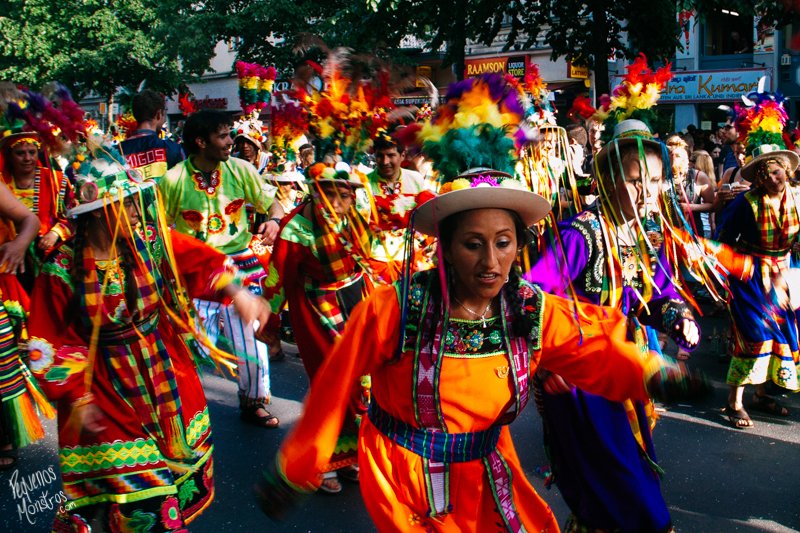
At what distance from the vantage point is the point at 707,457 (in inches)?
195

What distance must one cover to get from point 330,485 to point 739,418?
2893mm

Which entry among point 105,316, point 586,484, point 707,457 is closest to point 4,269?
point 105,316

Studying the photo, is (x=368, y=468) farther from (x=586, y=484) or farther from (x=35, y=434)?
(x=35, y=434)

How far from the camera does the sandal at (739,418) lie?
214 inches

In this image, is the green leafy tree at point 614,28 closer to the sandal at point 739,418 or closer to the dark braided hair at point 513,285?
the sandal at point 739,418

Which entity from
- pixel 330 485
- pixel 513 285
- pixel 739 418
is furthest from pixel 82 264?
pixel 739 418

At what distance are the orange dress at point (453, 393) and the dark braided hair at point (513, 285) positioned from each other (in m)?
0.05

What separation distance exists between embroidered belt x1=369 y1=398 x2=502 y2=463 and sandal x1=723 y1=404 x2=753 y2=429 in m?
3.56

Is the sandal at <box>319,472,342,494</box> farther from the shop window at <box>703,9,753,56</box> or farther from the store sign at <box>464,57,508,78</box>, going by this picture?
the store sign at <box>464,57,508,78</box>

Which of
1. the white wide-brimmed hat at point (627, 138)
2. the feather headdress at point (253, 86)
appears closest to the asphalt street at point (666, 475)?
the white wide-brimmed hat at point (627, 138)

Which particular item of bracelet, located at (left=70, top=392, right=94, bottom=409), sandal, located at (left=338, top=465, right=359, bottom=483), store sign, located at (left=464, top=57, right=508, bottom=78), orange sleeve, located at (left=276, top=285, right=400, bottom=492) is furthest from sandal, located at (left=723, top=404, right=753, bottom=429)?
store sign, located at (left=464, top=57, right=508, bottom=78)

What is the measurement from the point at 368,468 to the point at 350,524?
180 cm

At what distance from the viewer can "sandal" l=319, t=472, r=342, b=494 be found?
14.7 feet

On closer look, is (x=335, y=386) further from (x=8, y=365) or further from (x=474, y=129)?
(x=8, y=365)
